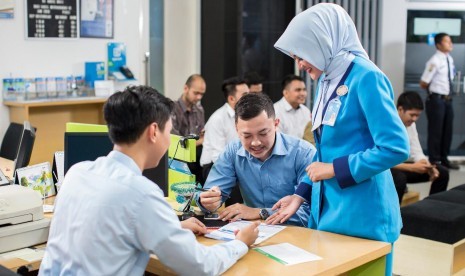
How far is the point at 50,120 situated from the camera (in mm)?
6445

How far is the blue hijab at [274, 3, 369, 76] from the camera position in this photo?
252 centimetres

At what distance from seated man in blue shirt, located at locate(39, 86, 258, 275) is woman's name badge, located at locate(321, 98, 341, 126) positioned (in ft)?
2.35

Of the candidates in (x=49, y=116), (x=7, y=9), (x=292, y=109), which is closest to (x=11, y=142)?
(x=49, y=116)

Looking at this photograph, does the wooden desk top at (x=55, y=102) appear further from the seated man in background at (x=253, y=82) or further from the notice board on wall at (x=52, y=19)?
the seated man in background at (x=253, y=82)

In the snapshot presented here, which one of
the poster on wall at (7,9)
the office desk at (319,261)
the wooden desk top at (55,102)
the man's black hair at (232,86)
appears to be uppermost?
the poster on wall at (7,9)

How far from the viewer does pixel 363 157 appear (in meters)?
2.42

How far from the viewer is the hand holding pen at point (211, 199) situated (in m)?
2.97

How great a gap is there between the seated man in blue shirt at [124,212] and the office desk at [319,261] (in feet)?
0.84

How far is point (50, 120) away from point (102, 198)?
15.5ft

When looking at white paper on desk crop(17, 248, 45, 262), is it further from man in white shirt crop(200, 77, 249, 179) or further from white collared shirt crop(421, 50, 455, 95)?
white collared shirt crop(421, 50, 455, 95)

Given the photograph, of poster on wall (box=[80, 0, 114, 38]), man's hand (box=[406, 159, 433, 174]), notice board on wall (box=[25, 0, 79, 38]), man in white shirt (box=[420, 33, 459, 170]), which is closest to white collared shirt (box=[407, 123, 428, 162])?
man's hand (box=[406, 159, 433, 174])

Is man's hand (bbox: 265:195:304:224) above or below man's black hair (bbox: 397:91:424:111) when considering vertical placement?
below

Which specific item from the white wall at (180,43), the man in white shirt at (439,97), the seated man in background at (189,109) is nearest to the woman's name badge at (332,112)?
the seated man in background at (189,109)

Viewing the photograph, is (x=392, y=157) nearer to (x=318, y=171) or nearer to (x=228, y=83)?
(x=318, y=171)
